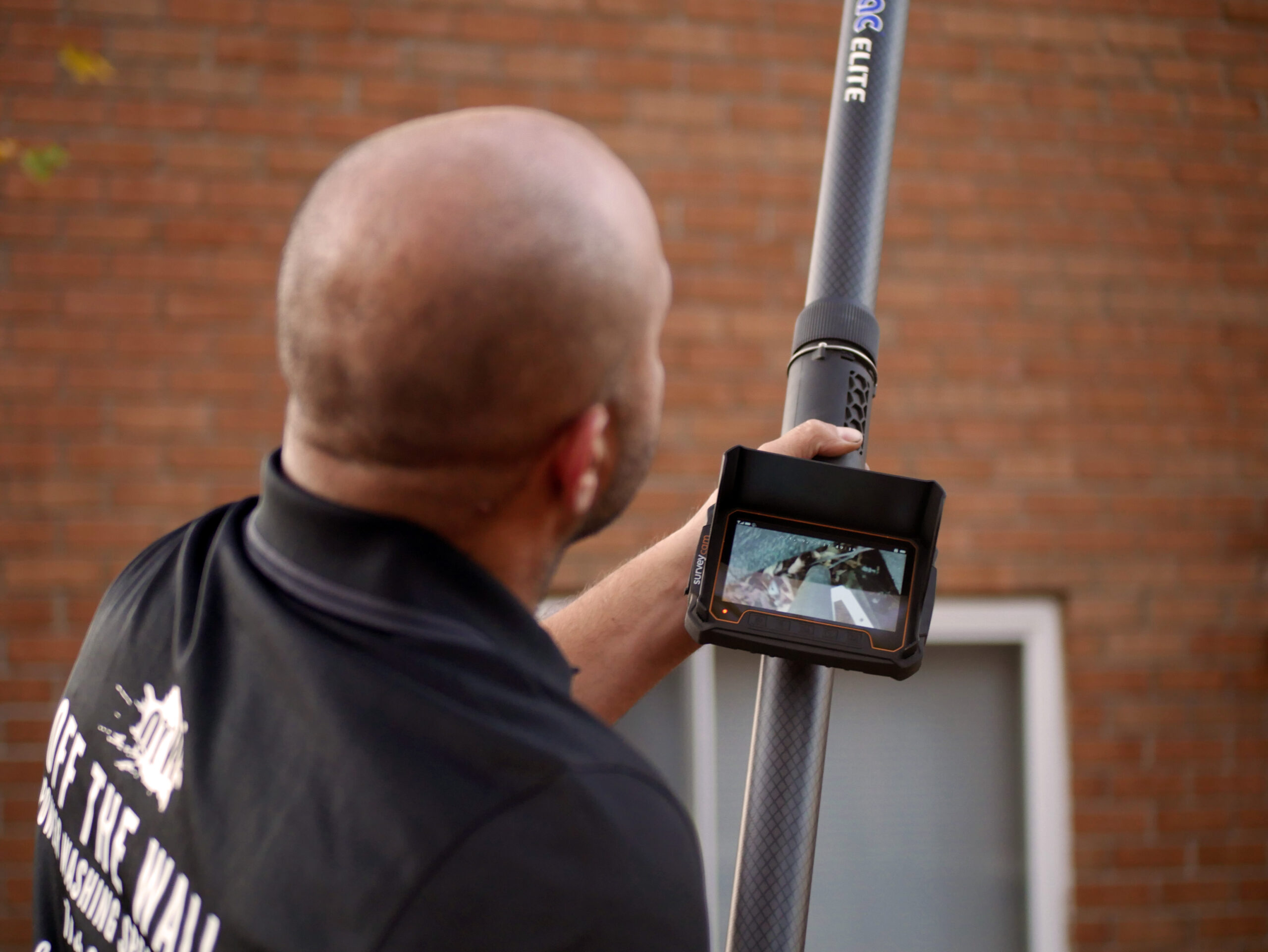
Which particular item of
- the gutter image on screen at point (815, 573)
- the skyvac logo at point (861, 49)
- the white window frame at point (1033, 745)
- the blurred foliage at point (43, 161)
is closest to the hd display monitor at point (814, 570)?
the gutter image on screen at point (815, 573)

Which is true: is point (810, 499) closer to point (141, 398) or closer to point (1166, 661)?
point (141, 398)

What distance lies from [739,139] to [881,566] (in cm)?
218

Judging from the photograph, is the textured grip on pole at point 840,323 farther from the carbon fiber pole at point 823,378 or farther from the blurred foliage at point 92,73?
the blurred foliage at point 92,73

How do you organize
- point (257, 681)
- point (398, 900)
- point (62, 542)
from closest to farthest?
point (398, 900) → point (257, 681) → point (62, 542)

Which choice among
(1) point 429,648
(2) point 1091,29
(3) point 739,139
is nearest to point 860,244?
(1) point 429,648

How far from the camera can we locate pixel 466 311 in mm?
704

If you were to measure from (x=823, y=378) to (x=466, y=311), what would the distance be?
0.28 metres

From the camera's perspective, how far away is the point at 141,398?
2.64 meters

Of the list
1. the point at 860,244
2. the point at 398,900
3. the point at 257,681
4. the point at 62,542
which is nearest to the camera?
the point at 398,900

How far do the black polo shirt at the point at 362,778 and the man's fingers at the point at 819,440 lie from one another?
0.81 ft

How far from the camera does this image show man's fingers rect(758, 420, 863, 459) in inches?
32.3

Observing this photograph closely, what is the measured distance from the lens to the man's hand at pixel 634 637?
1289 millimetres

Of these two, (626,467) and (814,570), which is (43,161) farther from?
(814,570)

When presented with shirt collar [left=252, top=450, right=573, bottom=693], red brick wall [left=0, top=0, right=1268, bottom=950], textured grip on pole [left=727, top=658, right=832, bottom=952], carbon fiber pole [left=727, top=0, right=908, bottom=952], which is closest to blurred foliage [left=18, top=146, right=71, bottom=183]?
red brick wall [left=0, top=0, right=1268, bottom=950]
